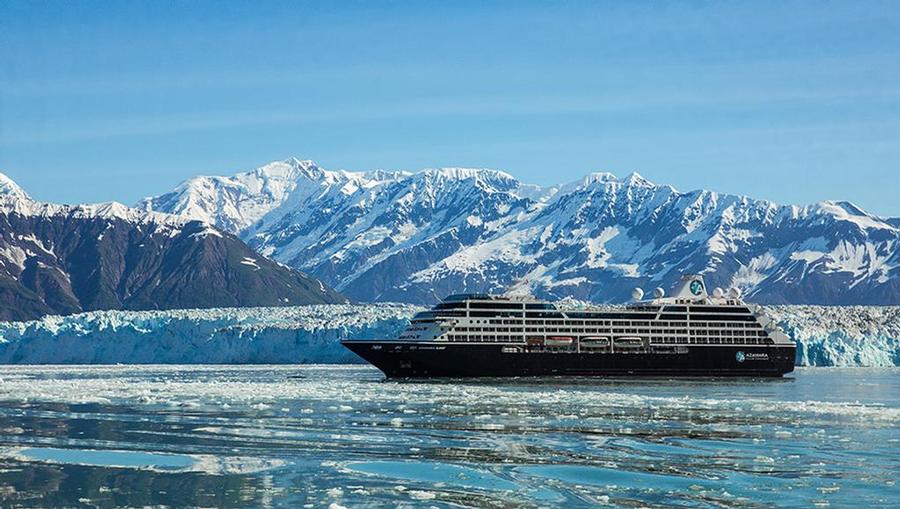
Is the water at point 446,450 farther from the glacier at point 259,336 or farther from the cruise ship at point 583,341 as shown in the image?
the glacier at point 259,336

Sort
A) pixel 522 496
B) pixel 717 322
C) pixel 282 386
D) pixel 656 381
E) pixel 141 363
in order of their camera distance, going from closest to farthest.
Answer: pixel 522 496 < pixel 282 386 < pixel 656 381 < pixel 717 322 < pixel 141 363

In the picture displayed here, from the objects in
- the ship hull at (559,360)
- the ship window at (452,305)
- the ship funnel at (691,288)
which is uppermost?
the ship funnel at (691,288)

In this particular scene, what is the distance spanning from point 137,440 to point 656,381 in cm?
4518

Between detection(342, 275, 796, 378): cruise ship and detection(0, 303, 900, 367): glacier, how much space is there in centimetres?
2126

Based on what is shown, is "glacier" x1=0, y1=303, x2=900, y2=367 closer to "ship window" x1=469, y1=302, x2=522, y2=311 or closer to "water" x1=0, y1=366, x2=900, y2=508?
"ship window" x1=469, y1=302, x2=522, y2=311

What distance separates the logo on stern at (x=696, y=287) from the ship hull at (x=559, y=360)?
541 cm

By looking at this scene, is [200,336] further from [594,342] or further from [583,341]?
[594,342]

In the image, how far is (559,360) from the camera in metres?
77.2

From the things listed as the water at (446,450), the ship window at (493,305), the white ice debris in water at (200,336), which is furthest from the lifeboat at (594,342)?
the white ice debris in water at (200,336)

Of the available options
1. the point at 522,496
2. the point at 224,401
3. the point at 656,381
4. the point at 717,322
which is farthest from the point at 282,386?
the point at 522,496

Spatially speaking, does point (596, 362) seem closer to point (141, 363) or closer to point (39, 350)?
point (141, 363)

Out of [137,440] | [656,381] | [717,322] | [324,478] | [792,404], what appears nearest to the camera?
[324,478]

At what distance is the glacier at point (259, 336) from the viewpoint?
4109 inches

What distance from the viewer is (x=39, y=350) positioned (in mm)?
123625
